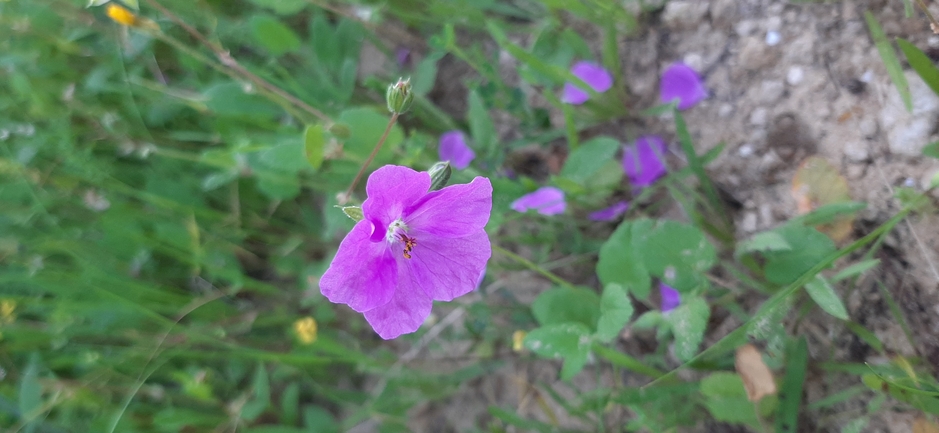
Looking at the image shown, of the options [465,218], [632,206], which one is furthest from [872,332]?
[465,218]

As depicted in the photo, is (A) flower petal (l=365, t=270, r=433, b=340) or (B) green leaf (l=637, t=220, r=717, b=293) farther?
(B) green leaf (l=637, t=220, r=717, b=293)

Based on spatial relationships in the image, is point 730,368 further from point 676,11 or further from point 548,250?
point 676,11

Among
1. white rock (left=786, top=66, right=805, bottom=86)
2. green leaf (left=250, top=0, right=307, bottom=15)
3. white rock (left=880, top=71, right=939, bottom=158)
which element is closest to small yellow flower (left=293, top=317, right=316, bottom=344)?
green leaf (left=250, top=0, right=307, bottom=15)

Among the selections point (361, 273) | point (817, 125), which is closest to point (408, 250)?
point (361, 273)

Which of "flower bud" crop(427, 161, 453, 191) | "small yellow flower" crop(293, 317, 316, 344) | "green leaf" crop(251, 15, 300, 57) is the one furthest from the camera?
"small yellow flower" crop(293, 317, 316, 344)

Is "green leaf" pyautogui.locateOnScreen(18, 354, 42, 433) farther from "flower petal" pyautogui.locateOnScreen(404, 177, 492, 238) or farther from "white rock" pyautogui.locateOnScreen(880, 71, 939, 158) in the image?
"white rock" pyautogui.locateOnScreen(880, 71, 939, 158)

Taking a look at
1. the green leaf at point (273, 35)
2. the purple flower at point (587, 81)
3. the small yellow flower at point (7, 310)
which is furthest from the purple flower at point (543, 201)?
the small yellow flower at point (7, 310)
